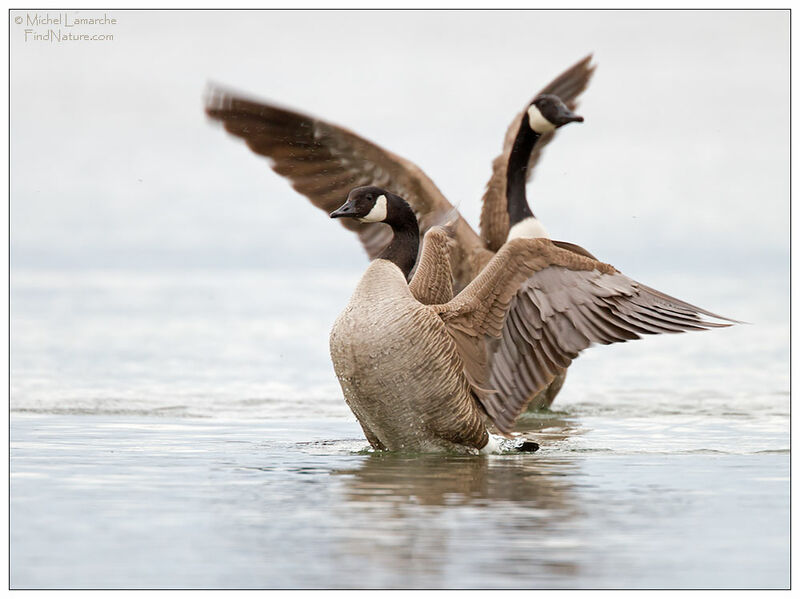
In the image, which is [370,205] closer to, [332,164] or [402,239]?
[402,239]

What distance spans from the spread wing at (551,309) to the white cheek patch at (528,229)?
7.58 ft

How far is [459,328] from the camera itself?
8.80m

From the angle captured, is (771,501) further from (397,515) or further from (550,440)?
(550,440)

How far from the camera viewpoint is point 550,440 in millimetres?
9742

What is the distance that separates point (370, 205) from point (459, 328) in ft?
3.26

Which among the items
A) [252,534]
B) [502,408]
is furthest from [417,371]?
[252,534]

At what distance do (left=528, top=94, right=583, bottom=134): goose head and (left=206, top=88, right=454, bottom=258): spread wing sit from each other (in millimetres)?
1041

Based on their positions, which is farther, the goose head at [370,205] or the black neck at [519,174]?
the black neck at [519,174]

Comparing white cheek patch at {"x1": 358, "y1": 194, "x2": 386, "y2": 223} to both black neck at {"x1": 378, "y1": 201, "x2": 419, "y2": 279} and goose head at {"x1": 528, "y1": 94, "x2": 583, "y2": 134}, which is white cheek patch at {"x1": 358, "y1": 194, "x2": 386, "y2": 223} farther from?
goose head at {"x1": 528, "y1": 94, "x2": 583, "y2": 134}

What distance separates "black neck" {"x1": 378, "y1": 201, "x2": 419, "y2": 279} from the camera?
8.88m

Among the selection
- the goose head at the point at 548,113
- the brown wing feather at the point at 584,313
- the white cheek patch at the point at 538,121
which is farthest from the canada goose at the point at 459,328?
the white cheek patch at the point at 538,121

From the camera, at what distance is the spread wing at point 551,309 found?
8.60 meters

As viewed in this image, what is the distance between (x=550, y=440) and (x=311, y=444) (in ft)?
5.65

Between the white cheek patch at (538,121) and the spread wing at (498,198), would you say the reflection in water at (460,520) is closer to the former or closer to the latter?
the white cheek patch at (538,121)
